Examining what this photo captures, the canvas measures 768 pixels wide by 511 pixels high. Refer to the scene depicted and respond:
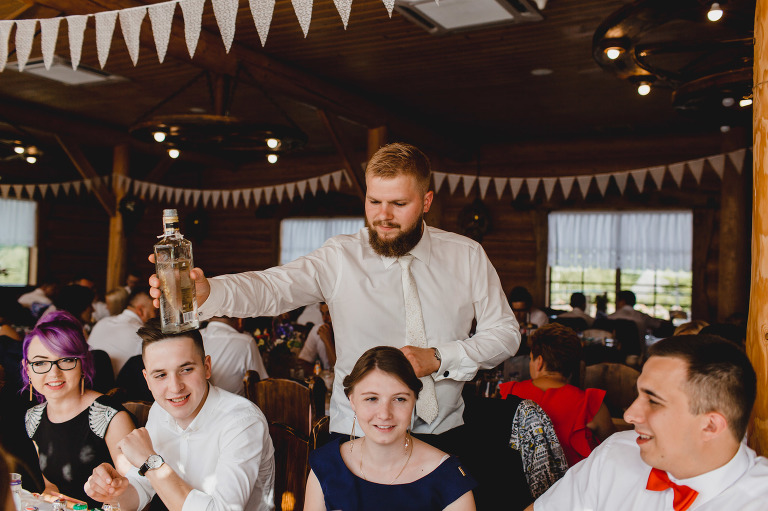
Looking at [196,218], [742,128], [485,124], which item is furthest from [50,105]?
[742,128]

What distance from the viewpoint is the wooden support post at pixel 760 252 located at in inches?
78.8

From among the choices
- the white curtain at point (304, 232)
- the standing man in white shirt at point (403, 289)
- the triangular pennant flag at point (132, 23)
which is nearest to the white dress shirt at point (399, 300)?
the standing man in white shirt at point (403, 289)

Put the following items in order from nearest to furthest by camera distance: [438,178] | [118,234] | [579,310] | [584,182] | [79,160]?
[579,310] → [584,182] → [438,178] → [79,160] → [118,234]

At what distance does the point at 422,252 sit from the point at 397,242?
15 cm

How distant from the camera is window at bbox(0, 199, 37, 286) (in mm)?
13023

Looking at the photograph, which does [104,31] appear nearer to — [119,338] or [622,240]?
[119,338]

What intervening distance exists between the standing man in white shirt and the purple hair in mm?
973

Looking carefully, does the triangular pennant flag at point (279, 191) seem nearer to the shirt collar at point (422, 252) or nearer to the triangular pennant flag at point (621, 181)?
the triangular pennant flag at point (621, 181)

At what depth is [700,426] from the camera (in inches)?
63.1

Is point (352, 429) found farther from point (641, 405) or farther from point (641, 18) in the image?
point (641, 18)

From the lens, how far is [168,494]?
2.00 metres

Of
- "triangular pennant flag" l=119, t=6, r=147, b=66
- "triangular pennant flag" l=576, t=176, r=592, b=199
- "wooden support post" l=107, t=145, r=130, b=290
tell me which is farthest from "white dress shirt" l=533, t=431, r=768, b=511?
"wooden support post" l=107, t=145, r=130, b=290

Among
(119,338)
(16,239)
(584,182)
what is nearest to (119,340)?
(119,338)

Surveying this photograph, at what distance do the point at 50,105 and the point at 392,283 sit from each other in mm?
8939
